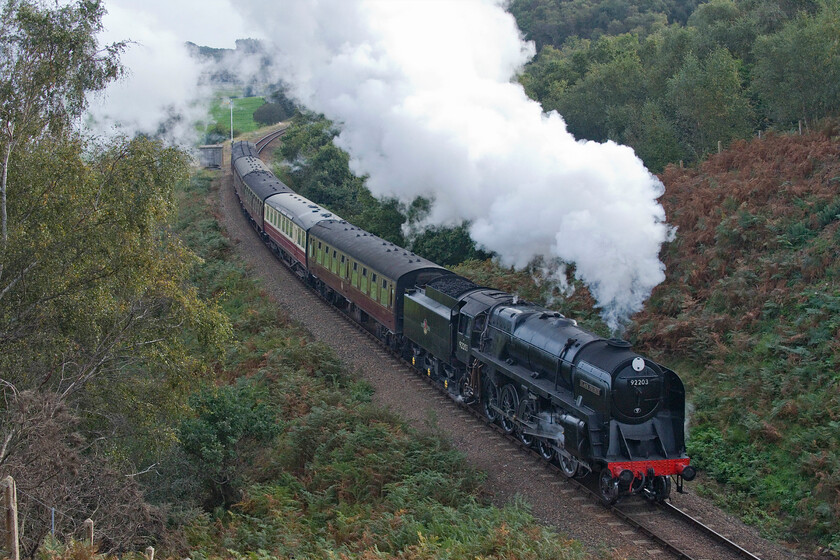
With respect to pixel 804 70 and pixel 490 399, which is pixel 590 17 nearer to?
pixel 804 70

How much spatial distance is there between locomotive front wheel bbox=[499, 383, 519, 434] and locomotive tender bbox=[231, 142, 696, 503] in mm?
24

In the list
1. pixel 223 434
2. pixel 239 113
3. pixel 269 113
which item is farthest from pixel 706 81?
pixel 239 113

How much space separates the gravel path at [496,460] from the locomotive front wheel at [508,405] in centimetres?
34

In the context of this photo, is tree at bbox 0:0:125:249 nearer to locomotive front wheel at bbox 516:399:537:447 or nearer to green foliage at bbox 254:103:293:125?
locomotive front wheel at bbox 516:399:537:447

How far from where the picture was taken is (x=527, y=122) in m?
21.0

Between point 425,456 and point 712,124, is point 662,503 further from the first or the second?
point 712,124

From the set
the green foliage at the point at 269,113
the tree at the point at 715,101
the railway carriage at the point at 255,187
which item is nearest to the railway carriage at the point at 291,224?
the railway carriage at the point at 255,187

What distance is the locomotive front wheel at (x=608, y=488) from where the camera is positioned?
12.4 m

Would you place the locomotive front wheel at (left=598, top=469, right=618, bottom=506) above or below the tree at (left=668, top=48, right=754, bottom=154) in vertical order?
below

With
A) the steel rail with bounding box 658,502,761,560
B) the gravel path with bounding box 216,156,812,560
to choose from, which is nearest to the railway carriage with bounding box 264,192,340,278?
the gravel path with bounding box 216,156,812,560

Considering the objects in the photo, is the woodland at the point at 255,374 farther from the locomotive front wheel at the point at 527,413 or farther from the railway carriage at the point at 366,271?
the railway carriage at the point at 366,271

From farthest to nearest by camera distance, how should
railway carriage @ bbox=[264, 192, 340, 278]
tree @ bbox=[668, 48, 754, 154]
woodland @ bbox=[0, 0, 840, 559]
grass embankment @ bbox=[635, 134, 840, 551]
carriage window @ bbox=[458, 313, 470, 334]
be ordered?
1. railway carriage @ bbox=[264, 192, 340, 278]
2. tree @ bbox=[668, 48, 754, 154]
3. carriage window @ bbox=[458, 313, 470, 334]
4. grass embankment @ bbox=[635, 134, 840, 551]
5. woodland @ bbox=[0, 0, 840, 559]

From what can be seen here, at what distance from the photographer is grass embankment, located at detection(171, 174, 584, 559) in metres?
11.1

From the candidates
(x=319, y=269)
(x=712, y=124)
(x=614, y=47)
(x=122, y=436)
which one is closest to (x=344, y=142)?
Answer: (x=319, y=269)
